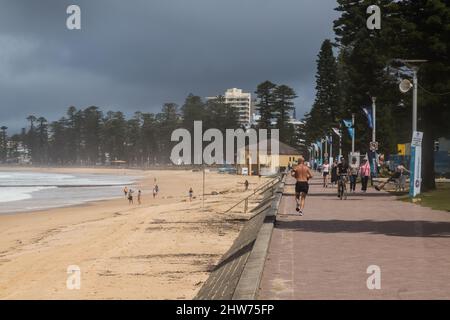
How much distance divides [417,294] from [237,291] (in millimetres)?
2040

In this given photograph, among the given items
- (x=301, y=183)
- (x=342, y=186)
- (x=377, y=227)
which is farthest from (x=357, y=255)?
(x=342, y=186)

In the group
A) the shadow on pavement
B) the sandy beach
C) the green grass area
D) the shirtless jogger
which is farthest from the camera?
the green grass area

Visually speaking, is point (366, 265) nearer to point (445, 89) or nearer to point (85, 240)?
point (85, 240)

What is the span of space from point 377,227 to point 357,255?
14.0 feet

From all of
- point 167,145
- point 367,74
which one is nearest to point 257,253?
point 367,74

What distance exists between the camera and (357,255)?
10.2m

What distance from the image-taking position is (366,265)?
9.19m

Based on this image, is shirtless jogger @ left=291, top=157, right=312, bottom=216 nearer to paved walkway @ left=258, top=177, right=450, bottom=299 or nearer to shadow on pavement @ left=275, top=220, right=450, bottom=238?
paved walkway @ left=258, top=177, right=450, bottom=299

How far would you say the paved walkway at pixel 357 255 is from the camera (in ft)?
24.4

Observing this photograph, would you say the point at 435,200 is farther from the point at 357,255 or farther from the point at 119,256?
the point at 357,255

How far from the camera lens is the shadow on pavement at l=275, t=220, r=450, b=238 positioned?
13.3 m

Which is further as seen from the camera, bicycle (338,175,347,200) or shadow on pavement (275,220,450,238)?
bicycle (338,175,347,200)

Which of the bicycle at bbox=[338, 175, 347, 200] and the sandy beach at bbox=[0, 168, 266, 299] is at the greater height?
the bicycle at bbox=[338, 175, 347, 200]

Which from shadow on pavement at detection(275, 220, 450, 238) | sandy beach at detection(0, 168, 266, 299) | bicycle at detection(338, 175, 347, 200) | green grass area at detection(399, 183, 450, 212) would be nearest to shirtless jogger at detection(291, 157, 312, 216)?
shadow on pavement at detection(275, 220, 450, 238)
